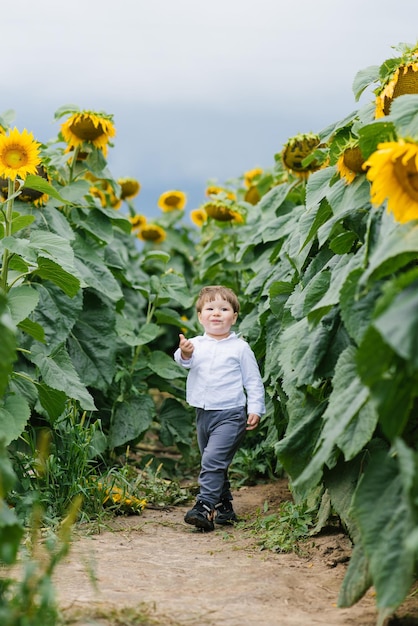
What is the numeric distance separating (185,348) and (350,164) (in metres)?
1.59

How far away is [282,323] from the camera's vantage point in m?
3.52

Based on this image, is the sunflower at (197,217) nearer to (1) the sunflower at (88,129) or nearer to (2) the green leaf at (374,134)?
(1) the sunflower at (88,129)

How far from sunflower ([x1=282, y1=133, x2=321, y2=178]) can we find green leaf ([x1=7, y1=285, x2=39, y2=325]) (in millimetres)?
2160

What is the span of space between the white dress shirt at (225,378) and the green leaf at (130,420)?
65cm

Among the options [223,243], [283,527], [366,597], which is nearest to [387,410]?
[366,597]

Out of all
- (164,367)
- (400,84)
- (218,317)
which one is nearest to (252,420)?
(218,317)

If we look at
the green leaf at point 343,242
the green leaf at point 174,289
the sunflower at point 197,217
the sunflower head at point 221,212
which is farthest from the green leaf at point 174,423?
the sunflower at point 197,217

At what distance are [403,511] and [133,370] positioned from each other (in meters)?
3.28

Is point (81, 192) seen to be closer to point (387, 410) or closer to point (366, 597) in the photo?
point (366, 597)

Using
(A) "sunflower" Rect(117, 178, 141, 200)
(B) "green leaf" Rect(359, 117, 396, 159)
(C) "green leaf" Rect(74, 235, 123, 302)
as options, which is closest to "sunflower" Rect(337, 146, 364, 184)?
(B) "green leaf" Rect(359, 117, 396, 159)

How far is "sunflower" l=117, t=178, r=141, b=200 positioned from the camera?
758 cm

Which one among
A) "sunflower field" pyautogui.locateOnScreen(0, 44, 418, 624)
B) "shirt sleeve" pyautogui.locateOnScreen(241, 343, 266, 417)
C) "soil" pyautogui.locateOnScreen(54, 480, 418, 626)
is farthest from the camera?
"shirt sleeve" pyautogui.locateOnScreen(241, 343, 266, 417)

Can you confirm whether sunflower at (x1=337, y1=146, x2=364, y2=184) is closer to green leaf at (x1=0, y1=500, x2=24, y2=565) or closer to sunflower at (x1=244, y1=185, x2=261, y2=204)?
green leaf at (x1=0, y1=500, x2=24, y2=565)

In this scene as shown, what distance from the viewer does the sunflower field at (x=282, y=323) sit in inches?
82.0
